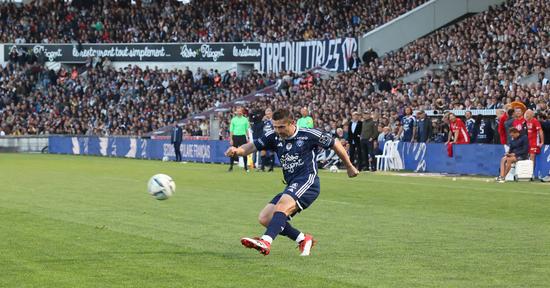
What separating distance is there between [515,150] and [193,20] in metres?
36.6

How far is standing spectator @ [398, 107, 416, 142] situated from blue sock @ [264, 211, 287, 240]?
70.1 feet

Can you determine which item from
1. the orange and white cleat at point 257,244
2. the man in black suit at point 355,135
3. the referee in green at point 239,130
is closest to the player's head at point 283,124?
the orange and white cleat at point 257,244

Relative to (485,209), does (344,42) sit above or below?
above

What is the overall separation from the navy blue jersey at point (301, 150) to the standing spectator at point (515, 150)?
14971 millimetres

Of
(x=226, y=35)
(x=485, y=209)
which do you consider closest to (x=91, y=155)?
(x=226, y=35)

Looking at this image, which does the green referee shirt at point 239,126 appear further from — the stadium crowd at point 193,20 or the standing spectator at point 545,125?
the stadium crowd at point 193,20

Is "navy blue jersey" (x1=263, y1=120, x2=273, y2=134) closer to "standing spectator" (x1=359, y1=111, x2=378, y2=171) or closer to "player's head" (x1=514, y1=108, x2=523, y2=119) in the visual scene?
"standing spectator" (x1=359, y1=111, x2=378, y2=171)

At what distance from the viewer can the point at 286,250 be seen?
12.6 meters

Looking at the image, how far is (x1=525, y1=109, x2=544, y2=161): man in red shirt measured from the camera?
26172 millimetres

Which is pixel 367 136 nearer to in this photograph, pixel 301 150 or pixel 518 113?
pixel 518 113

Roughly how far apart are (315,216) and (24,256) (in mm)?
6226

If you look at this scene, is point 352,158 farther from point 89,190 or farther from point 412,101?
point 89,190

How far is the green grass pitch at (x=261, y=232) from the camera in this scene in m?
10.2

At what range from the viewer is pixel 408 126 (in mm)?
32781
